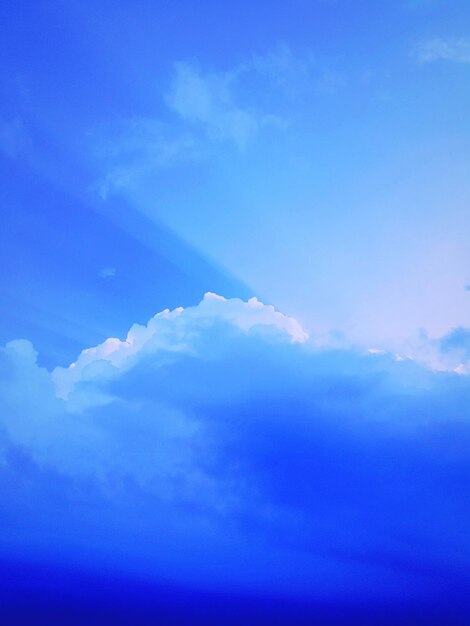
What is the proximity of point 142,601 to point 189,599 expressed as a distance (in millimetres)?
473

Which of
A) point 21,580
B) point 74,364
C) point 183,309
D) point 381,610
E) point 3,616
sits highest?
point 183,309

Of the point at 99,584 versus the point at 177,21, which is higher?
the point at 177,21

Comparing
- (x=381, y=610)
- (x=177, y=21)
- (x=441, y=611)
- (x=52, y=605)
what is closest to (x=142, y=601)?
(x=52, y=605)

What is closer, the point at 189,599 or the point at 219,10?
the point at 219,10

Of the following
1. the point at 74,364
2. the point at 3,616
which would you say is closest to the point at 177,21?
the point at 74,364

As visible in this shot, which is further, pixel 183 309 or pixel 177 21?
pixel 183 309

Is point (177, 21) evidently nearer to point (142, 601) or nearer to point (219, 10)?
point (219, 10)

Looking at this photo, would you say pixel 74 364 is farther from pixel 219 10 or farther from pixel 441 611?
pixel 441 611

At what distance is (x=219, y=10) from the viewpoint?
5.23 meters

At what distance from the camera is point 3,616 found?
5238mm

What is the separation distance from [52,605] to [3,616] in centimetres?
45

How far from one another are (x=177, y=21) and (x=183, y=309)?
9.12 ft

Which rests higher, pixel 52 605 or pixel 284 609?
pixel 284 609

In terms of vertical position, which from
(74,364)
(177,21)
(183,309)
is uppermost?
(177,21)
